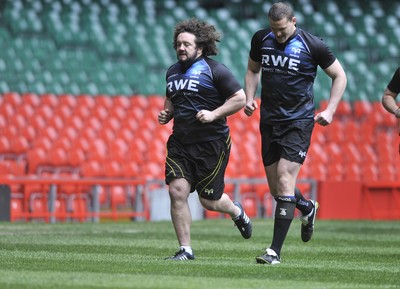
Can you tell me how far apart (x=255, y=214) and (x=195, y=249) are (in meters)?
9.67

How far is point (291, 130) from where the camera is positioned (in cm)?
917

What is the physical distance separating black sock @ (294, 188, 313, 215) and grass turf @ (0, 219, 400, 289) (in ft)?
1.50

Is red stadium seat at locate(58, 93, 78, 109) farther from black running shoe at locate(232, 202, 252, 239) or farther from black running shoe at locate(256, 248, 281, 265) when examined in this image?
black running shoe at locate(256, 248, 281, 265)

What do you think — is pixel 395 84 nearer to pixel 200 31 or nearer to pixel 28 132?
pixel 200 31

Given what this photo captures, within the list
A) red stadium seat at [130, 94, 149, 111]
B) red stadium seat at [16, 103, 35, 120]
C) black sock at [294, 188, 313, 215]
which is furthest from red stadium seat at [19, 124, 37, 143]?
black sock at [294, 188, 313, 215]

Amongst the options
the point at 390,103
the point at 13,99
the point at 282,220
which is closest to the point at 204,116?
the point at 282,220

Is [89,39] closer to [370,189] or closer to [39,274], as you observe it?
[370,189]

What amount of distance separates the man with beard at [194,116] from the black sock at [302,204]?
0.85 meters

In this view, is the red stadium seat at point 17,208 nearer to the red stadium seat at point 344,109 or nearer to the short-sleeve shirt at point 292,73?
the red stadium seat at point 344,109

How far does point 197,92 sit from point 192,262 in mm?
1492

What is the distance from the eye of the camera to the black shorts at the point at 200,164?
9280mm

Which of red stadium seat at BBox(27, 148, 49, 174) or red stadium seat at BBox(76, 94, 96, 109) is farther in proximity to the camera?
red stadium seat at BBox(76, 94, 96, 109)

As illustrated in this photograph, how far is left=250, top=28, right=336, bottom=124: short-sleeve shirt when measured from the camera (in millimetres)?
9188

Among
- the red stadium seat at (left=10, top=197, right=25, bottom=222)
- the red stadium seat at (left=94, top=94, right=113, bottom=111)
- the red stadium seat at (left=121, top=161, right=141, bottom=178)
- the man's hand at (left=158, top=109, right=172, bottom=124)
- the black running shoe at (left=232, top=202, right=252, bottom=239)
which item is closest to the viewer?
the man's hand at (left=158, top=109, right=172, bottom=124)
